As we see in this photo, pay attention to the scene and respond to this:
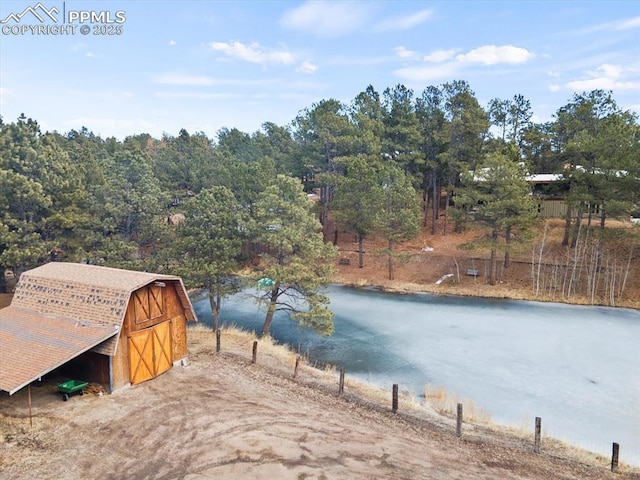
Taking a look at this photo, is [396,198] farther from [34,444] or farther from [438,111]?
[34,444]

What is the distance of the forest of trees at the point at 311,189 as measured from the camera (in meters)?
19.1

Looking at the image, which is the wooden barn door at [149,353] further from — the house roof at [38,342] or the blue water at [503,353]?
the blue water at [503,353]

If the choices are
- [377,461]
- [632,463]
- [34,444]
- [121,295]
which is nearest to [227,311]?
[121,295]

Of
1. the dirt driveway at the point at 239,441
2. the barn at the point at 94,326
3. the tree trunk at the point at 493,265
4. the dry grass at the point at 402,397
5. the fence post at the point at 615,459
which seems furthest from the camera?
the tree trunk at the point at 493,265

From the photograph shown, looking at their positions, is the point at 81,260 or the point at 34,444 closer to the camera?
the point at 34,444

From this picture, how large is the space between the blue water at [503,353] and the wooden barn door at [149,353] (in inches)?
251

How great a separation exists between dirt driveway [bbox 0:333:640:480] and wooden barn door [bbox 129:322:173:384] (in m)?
0.48

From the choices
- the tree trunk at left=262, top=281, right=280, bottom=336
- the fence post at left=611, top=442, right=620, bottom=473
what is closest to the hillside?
the tree trunk at left=262, top=281, right=280, bottom=336

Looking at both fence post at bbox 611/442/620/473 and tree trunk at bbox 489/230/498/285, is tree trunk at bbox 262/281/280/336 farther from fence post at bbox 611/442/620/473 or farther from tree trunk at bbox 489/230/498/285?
tree trunk at bbox 489/230/498/285

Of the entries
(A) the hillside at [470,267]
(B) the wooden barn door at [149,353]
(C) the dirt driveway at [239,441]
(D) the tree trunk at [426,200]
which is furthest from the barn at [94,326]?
(D) the tree trunk at [426,200]

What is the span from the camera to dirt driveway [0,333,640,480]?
942 cm

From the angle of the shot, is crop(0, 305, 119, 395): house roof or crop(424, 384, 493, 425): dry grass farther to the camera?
crop(424, 384, 493, 425): dry grass

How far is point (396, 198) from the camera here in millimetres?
30203

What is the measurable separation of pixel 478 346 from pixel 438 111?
2465 centimetres
